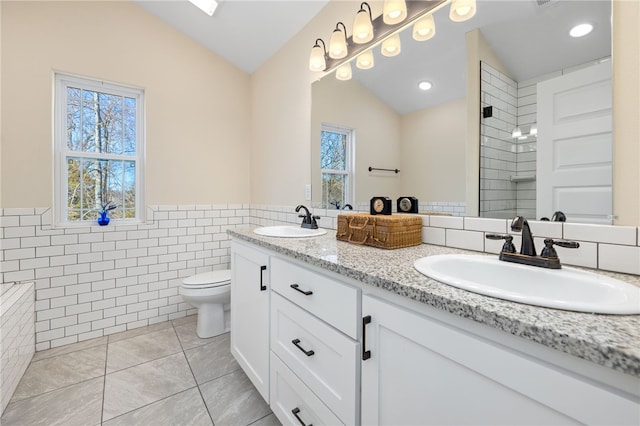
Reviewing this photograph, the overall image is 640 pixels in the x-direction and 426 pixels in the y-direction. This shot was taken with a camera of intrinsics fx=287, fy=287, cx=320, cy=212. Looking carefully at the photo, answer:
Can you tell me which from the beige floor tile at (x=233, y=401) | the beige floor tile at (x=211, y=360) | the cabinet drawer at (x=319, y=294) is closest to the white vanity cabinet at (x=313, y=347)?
the cabinet drawer at (x=319, y=294)

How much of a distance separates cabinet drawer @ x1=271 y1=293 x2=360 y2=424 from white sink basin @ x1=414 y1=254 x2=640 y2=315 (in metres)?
0.38

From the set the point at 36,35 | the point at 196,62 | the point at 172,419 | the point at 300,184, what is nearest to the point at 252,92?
the point at 196,62

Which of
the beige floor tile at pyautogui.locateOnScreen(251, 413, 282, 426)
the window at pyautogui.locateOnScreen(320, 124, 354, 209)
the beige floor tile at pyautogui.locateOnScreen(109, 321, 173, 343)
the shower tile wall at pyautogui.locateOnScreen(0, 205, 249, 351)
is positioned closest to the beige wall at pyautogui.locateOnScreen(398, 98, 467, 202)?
the window at pyautogui.locateOnScreen(320, 124, 354, 209)

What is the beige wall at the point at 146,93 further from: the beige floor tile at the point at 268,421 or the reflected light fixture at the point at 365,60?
the beige floor tile at the point at 268,421

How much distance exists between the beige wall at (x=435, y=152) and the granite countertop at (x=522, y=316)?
21.0 inches

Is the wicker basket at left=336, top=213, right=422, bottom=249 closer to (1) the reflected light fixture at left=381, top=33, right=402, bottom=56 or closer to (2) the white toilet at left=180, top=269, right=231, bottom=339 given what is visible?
(1) the reflected light fixture at left=381, top=33, right=402, bottom=56

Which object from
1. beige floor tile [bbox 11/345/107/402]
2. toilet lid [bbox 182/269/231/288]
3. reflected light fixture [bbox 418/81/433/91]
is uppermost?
reflected light fixture [bbox 418/81/433/91]

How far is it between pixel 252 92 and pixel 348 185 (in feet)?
5.91

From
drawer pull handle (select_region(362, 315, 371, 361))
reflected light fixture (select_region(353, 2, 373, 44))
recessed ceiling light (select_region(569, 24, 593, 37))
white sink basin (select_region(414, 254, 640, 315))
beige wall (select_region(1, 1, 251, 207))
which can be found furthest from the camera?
beige wall (select_region(1, 1, 251, 207))

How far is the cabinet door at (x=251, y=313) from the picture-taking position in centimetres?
143

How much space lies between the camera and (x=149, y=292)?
256 centimetres

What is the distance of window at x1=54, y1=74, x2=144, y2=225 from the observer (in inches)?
89.0

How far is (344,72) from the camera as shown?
6.33 feet

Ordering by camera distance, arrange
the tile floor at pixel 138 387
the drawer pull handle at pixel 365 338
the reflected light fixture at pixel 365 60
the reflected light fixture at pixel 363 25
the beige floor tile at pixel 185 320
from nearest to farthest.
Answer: the drawer pull handle at pixel 365 338 < the tile floor at pixel 138 387 < the reflected light fixture at pixel 363 25 < the reflected light fixture at pixel 365 60 < the beige floor tile at pixel 185 320
